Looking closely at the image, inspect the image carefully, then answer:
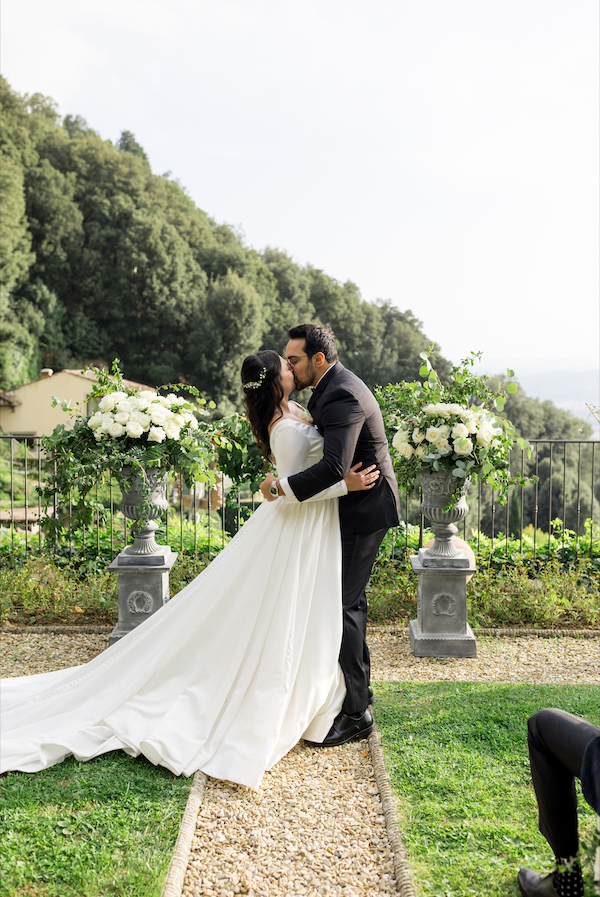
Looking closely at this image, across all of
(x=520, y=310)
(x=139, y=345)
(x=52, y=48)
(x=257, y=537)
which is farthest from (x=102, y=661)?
(x=520, y=310)

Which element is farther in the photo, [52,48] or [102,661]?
[52,48]

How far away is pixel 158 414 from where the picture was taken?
421 cm

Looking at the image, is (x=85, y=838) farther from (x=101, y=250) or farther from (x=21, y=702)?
(x=101, y=250)

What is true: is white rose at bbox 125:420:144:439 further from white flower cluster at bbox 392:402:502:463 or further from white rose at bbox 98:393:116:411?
white flower cluster at bbox 392:402:502:463

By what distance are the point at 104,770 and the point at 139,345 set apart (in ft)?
131

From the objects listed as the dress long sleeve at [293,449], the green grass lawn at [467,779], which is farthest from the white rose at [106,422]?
the green grass lawn at [467,779]

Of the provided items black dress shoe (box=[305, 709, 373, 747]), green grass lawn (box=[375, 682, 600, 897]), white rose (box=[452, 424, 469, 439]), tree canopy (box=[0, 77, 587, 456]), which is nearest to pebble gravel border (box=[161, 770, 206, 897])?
black dress shoe (box=[305, 709, 373, 747])

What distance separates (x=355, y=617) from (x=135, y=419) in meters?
1.94

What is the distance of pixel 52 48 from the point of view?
132 feet

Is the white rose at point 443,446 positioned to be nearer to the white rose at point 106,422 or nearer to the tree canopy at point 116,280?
the white rose at point 106,422

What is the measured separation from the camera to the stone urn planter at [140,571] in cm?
439

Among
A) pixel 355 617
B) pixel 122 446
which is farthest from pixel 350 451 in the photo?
pixel 122 446

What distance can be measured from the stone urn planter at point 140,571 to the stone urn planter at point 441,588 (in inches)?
68.1

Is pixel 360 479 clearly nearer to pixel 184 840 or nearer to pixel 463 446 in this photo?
pixel 463 446
